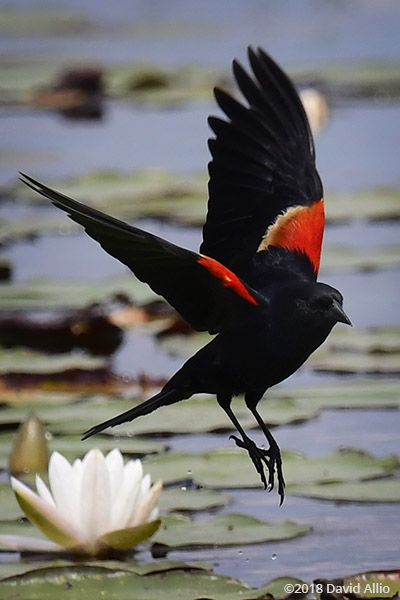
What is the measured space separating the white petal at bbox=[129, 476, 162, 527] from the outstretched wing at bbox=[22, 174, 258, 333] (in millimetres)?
334

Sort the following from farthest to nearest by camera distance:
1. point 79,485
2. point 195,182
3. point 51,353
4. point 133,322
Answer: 1. point 195,182
2. point 133,322
3. point 51,353
4. point 79,485

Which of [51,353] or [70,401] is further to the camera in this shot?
[51,353]

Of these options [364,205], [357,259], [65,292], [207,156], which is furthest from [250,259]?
[207,156]

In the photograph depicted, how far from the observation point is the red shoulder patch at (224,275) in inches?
113

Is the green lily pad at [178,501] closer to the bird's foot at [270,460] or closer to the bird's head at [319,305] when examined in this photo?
the bird's foot at [270,460]

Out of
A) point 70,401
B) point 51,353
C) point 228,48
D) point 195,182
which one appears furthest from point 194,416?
point 228,48

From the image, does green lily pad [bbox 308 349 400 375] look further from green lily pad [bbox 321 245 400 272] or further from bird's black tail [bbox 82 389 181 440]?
bird's black tail [bbox 82 389 181 440]

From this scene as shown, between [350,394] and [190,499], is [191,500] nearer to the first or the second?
[190,499]

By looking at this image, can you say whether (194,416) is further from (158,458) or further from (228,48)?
(228,48)

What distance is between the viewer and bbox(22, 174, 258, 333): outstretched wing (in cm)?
268

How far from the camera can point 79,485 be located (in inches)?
122

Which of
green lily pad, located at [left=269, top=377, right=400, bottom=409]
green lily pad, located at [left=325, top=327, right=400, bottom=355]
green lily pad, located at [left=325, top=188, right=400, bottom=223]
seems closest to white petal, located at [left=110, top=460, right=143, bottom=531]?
green lily pad, located at [left=269, top=377, right=400, bottom=409]

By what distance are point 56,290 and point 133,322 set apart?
1.22 ft

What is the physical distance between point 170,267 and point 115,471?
18.7 inches
